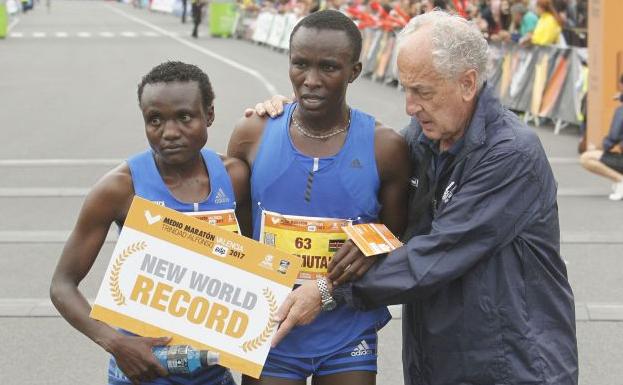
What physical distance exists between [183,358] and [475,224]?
97 cm

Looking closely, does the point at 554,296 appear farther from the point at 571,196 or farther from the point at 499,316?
the point at 571,196

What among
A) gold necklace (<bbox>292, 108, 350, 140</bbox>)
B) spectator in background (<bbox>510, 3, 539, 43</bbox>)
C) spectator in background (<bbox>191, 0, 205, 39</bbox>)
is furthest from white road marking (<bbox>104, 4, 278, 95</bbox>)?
gold necklace (<bbox>292, 108, 350, 140</bbox>)

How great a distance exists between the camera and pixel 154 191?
3.70 meters

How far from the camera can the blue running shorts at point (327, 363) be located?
3869 mm

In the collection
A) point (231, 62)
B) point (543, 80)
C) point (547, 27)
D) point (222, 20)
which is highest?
point (547, 27)

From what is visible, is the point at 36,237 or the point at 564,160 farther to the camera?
the point at 564,160

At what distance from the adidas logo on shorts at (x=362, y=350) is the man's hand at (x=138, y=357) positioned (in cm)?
71

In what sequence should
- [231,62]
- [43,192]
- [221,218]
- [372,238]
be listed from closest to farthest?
[372,238]
[221,218]
[43,192]
[231,62]

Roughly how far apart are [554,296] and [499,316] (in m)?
0.20

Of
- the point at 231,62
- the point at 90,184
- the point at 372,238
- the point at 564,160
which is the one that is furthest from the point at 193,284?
the point at 231,62

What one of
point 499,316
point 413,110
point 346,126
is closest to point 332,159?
point 346,126

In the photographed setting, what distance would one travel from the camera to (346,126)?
3.96 m

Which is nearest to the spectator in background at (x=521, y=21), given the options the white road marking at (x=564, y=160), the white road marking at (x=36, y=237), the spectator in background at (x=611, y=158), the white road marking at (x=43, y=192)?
the white road marking at (x=564, y=160)

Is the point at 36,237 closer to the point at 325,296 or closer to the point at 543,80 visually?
the point at 325,296
